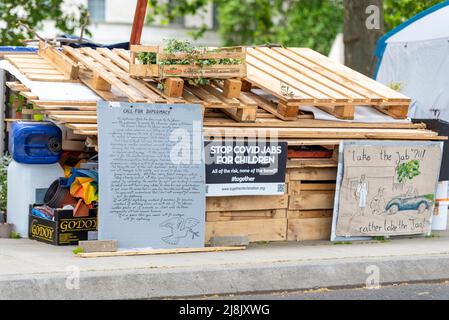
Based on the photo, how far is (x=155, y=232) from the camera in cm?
1036

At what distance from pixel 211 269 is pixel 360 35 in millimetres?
10704

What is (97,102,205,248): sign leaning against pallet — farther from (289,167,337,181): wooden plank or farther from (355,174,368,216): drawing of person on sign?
(355,174,368,216): drawing of person on sign

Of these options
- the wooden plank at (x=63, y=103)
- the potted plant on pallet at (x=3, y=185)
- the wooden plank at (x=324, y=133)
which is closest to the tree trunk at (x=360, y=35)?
the wooden plank at (x=324, y=133)

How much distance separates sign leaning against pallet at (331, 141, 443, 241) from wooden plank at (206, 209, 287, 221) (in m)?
0.63

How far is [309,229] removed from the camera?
1151 cm

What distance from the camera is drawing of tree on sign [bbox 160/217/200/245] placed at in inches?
411

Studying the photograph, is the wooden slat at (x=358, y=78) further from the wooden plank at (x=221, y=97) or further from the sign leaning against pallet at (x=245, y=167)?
the wooden plank at (x=221, y=97)

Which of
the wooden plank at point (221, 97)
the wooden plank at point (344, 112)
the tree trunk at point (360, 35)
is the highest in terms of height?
the tree trunk at point (360, 35)

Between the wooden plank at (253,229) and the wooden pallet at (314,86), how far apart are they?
3.84 ft

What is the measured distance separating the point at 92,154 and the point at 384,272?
362cm

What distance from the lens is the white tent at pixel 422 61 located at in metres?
15.2

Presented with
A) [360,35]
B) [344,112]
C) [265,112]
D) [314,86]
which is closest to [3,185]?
[265,112]

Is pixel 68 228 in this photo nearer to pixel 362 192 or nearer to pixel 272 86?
pixel 272 86

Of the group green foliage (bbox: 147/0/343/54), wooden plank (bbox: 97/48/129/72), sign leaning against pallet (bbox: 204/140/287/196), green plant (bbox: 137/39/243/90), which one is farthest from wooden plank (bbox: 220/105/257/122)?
green foliage (bbox: 147/0/343/54)
